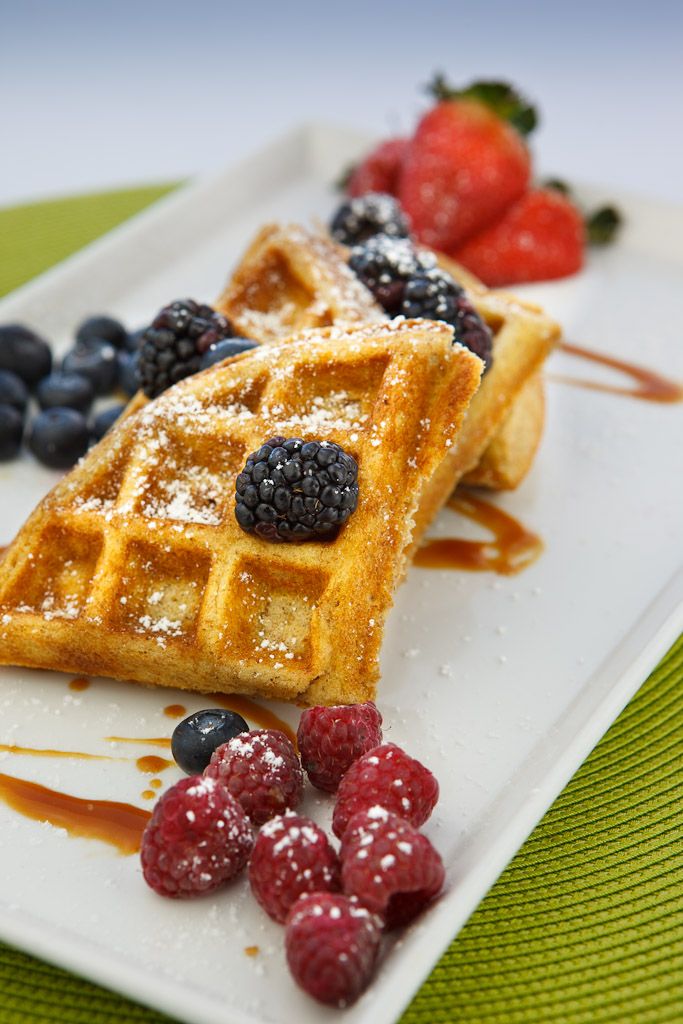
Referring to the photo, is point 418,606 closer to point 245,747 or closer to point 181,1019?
point 245,747

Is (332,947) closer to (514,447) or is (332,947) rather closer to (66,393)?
(514,447)

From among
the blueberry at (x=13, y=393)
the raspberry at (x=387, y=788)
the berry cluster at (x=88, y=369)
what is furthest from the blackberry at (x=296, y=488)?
the blueberry at (x=13, y=393)

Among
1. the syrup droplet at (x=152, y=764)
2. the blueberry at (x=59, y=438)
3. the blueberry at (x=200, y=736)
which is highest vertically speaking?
the blueberry at (x=200, y=736)

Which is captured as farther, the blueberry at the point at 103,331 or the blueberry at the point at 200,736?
the blueberry at the point at 103,331

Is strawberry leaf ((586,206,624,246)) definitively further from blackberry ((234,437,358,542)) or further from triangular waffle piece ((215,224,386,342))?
blackberry ((234,437,358,542))

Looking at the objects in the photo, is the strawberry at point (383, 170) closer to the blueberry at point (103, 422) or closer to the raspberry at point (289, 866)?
the blueberry at point (103, 422)

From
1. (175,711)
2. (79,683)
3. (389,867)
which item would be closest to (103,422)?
(79,683)

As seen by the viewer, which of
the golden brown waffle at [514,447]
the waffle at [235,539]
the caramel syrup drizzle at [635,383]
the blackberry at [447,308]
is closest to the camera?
the waffle at [235,539]
